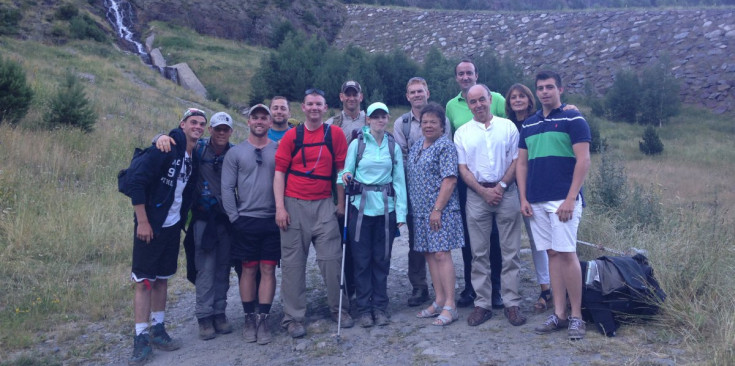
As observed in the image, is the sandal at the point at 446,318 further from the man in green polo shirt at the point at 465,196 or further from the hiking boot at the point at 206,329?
the hiking boot at the point at 206,329

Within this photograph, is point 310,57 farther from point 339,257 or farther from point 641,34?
point 339,257

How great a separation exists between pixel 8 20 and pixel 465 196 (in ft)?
97.7

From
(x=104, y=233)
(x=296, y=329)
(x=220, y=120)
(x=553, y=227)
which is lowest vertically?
(x=296, y=329)

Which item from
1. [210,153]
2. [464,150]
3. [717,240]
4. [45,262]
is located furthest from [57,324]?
[717,240]

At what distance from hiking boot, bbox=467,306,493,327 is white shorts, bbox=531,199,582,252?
0.76 metres

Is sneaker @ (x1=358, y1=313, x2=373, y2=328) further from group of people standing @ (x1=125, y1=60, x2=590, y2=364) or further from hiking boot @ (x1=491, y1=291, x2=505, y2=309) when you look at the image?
hiking boot @ (x1=491, y1=291, x2=505, y2=309)

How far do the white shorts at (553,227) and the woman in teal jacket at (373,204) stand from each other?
111cm

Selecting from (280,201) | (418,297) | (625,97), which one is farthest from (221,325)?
(625,97)

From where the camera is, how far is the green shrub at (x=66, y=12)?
30969 millimetres

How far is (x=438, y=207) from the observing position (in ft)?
16.0

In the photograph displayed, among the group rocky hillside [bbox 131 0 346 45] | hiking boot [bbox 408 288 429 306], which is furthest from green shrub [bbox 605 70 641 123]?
rocky hillside [bbox 131 0 346 45]

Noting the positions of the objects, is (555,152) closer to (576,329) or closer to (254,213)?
(576,329)

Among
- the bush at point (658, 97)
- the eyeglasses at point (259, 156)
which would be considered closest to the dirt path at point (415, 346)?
the eyeglasses at point (259, 156)

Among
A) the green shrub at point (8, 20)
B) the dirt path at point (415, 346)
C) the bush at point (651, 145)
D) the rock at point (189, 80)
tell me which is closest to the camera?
the dirt path at point (415, 346)
